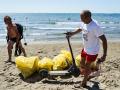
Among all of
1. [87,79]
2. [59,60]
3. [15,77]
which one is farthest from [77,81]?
[15,77]

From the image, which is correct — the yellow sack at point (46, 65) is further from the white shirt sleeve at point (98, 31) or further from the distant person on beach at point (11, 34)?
the white shirt sleeve at point (98, 31)

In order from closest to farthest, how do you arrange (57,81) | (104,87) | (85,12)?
(85,12)
(104,87)
(57,81)

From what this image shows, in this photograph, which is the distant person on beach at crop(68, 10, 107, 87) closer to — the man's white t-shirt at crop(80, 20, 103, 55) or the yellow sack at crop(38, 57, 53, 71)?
the man's white t-shirt at crop(80, 20, 103, 55)

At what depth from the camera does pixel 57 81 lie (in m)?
7.83

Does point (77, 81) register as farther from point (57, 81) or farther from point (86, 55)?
point (86, 55)

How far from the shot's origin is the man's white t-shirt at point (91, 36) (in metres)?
6.57

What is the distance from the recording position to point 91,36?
668 centimetres

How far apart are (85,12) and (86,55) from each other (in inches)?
36.6

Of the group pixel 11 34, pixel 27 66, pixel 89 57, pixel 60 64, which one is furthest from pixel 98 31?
pixel 11 34

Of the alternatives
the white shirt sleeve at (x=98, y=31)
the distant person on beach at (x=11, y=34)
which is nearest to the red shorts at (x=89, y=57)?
the white shirt sleeve at (x=98, y=31)

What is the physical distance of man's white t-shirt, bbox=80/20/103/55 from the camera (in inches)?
259

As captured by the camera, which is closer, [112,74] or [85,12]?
[85,12]

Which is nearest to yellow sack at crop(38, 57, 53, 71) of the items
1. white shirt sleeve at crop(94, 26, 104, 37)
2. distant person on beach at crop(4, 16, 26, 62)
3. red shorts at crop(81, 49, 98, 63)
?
red shorts at crop(81, 49, 98, 63)

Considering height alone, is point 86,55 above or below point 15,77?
above
